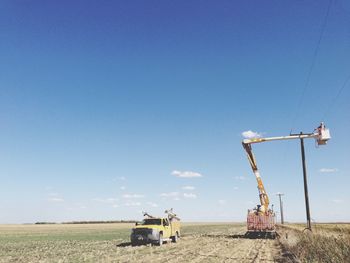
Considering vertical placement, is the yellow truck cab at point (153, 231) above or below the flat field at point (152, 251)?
above

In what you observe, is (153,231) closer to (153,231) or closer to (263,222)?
(153,231)

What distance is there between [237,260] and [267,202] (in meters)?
17.8

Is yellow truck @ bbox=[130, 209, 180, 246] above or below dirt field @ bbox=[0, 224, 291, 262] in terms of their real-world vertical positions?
above

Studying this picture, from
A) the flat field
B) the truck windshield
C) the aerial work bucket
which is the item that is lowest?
the flat field

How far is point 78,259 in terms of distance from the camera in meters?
18.7

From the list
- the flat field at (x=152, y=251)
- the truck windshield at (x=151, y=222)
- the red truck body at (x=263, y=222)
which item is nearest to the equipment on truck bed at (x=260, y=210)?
the red truck body at (x=263, y=222)

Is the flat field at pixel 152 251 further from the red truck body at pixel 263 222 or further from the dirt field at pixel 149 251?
the red truck body at pixel 263 222

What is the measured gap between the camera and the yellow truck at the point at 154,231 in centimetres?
2769

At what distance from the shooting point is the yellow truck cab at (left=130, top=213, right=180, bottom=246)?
27.7m

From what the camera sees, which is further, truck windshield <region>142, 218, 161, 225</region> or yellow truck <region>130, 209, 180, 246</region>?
truck windshield <region>142, 218, 161, 225</region>

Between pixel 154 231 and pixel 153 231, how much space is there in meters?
0.08

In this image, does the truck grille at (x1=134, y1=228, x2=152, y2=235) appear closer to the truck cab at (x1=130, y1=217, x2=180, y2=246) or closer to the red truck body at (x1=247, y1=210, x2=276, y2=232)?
the truck cab at (x1=130, y1=217, x2=180, y2=246)

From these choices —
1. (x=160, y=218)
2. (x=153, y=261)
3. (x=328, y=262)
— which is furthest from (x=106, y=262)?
(x=160, y=218)

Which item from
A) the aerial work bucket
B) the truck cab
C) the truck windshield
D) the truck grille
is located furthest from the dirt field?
the aerial work bucket
